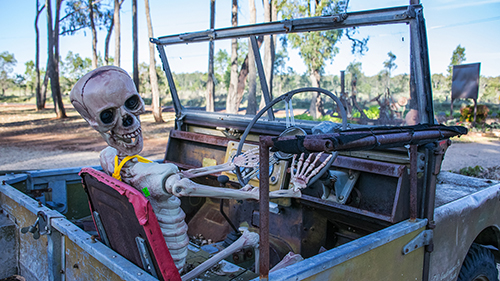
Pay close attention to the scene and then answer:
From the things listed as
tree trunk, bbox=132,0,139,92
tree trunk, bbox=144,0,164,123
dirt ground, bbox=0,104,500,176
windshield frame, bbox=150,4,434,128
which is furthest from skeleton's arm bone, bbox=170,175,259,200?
tree trunk, bbox=132,0,139,92

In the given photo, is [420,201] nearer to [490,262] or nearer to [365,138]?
[365,138]

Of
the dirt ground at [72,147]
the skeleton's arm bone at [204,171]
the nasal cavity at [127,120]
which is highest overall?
the nasal cavity at [127,120]

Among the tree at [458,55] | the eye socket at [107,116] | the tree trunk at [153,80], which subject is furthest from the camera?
the tree at [458,55]

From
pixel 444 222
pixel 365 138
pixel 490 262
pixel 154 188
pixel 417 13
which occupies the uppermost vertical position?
pixel 417 13

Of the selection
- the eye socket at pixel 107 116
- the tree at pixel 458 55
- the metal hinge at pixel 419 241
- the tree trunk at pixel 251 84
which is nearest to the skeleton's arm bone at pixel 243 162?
the eye socket at pixel 107 116

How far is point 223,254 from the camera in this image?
1860mm

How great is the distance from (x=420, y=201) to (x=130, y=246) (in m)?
1.59

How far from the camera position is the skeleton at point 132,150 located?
169 centimetres

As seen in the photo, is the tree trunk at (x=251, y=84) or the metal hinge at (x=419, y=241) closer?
the metal hinge at (x=419, y=241)

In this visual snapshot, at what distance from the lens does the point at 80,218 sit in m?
3.32

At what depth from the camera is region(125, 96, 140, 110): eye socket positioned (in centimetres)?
184

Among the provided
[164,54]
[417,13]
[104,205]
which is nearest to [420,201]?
[417,13]

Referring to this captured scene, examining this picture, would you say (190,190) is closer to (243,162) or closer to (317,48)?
(243,162)

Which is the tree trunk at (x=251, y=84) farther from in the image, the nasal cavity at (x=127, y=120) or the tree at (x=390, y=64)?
the nasal cavity at (x=127, y=120)
